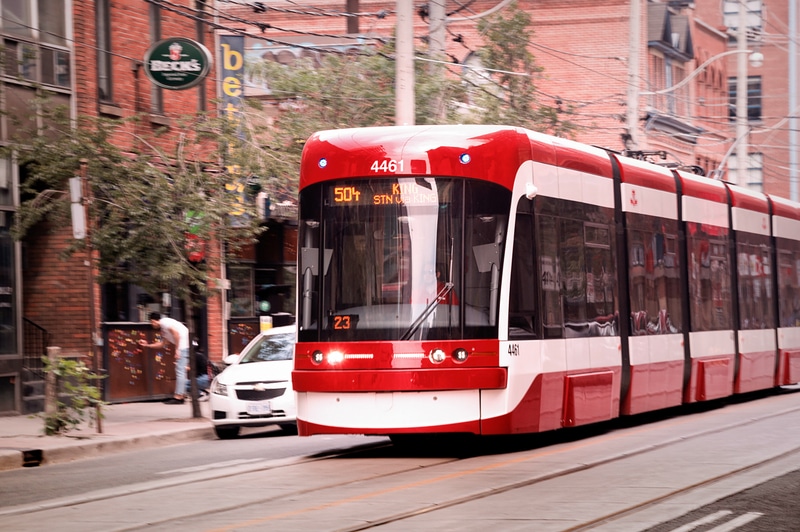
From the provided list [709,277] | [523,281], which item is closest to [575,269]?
[523,281]

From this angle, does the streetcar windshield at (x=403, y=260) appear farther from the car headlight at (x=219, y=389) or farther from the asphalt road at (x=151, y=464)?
the car headlight at (x=219, y=389)

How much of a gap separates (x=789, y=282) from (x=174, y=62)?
10988 millimetres

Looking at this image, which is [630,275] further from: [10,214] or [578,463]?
[10,214]

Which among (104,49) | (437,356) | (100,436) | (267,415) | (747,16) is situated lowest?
(100,436)

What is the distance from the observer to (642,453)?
13867mm

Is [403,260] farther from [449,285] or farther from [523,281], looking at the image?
[523,281]

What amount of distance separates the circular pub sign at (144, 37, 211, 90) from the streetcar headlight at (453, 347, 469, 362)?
1018 cm

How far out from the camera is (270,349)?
784 inches

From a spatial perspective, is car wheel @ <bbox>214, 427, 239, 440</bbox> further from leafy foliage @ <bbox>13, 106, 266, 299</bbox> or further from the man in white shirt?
the man in white shirt

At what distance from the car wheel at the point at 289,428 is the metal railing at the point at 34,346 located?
463 centimetres

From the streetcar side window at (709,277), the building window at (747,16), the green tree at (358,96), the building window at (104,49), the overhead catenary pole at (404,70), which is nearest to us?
the streetcar side window at (709,277)

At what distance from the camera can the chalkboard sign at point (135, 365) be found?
80.3 feet

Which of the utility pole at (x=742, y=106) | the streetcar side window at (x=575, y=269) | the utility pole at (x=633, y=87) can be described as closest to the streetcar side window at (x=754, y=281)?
the utility pole at (x=633, y=87)

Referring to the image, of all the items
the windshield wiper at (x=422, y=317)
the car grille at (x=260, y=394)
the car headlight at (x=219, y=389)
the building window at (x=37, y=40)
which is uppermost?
the building window at (x=37, y=40)
